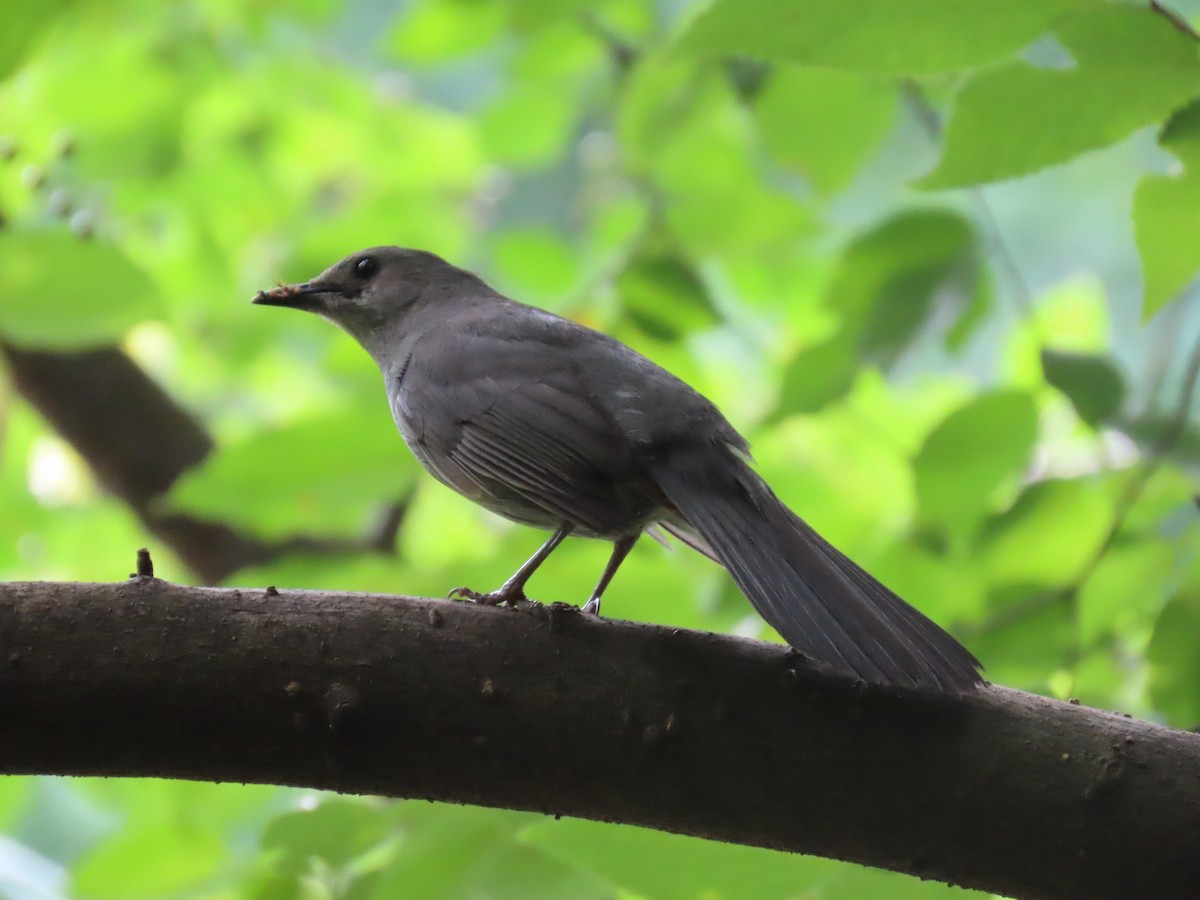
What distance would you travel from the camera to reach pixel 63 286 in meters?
2.64

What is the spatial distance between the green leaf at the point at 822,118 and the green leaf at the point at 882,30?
3.44ft

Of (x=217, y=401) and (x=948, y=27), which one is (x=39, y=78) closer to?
(x=217, y=401)

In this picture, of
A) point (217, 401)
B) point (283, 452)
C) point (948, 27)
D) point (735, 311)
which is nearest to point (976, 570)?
point (948, 27)

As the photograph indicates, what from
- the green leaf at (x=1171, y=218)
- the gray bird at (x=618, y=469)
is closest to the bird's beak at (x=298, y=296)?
the gray bird at (x=618, y=469)

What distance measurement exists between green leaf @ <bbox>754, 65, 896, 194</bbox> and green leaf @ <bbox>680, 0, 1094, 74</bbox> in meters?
1.05

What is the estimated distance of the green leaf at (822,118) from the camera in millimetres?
2861

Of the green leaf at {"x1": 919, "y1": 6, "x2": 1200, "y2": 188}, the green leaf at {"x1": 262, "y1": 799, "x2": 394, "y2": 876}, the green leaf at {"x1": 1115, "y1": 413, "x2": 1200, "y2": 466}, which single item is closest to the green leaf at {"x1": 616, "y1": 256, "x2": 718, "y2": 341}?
the green leaf at {"x1": 1115, "y1": 413, "x2": 1200, "y2": 466}

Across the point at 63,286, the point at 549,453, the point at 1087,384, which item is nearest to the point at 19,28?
the point at 63,286

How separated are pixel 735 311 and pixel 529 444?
2100 mm

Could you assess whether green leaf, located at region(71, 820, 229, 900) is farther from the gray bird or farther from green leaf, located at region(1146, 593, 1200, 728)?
green leaf, located at region(1146, 593, 1200, 728)

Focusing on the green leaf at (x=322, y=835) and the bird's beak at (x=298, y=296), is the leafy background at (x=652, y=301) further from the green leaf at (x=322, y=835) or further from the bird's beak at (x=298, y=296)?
the bird's beak at (x=298, y=296)

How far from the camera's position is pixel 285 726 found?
5.65 ft

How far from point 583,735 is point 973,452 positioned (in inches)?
44.9

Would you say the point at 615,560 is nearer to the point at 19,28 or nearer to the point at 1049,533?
the point at 1049,533
